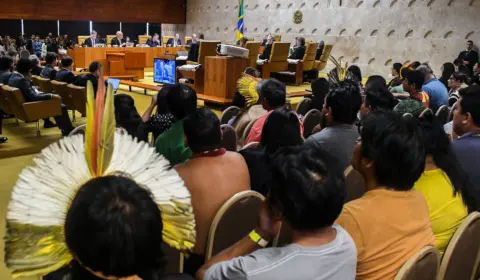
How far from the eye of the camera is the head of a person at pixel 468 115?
2924 mm

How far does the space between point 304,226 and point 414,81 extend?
3972 mm

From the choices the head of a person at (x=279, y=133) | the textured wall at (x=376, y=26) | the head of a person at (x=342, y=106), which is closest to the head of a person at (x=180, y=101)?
the head of a person at (x=279, y=133)

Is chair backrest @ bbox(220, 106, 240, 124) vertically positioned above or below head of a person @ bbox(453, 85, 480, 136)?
below

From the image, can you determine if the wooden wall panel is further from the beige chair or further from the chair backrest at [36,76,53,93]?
the beige chair

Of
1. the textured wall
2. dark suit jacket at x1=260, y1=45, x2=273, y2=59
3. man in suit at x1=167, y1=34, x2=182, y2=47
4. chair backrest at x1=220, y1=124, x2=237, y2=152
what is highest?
the textured wall

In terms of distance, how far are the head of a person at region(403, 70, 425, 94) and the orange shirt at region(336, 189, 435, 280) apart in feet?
11.4

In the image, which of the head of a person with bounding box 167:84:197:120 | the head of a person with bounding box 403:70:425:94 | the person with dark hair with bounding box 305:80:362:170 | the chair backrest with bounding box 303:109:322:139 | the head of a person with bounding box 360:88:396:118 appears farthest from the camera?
the head of a person with bounding box 403:70:425:94

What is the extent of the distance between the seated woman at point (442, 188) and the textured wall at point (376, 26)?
1107cm

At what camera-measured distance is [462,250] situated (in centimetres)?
165

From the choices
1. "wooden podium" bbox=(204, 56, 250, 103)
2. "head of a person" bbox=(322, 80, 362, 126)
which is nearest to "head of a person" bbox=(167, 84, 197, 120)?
"head of a person" bbox=(322, 80, 362, 126)

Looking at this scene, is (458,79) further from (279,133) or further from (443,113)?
(279,133)

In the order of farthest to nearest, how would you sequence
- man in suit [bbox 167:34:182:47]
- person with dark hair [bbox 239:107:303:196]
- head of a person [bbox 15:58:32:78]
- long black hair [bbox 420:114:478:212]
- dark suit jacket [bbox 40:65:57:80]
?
1. man in suit [bbox 167:34:182:47]
2. dark suit jacket [bbox 40:65:57:80]
3. head of a person [bbox 15:58:32:78]
4. person with dark hair [bbox 239:107:303:196]
5. long black hair [bbox 420:114:478:212]

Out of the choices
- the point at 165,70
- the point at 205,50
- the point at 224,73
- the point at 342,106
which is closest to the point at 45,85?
the point at 224,73

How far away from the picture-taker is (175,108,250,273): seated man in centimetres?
196
